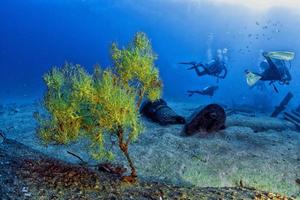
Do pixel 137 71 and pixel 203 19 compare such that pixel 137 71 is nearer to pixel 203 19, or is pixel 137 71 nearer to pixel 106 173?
pixel 106 173

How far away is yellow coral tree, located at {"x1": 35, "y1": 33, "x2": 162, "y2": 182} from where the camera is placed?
16.3 ft

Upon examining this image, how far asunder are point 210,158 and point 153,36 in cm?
8364

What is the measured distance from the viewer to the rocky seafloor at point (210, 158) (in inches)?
264

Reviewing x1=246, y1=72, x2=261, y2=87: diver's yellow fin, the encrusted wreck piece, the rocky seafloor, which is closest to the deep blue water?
x1=246, y1=72, x2=261, y2=87: diver's yellow fin

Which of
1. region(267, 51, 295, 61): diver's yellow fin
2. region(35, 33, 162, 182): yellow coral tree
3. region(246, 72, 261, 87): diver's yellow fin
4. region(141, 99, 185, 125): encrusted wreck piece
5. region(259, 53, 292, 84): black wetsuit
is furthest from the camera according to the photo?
region(259, 53, 292, 84): black wetsuit

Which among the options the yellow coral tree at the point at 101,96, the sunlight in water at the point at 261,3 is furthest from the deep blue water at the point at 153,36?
the yellow coral tree at the point at 101,96

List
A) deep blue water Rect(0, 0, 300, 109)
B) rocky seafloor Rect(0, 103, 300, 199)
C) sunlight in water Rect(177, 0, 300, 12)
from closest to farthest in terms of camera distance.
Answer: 1. rocky seafloor Rect(0, 103, 300, 199)
2. sunlight in water Rect(177, 0, 300, 12)
3. deep blue water Rect(0, 0, 300, 109)

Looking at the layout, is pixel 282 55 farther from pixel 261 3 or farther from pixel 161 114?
pixel 261 3

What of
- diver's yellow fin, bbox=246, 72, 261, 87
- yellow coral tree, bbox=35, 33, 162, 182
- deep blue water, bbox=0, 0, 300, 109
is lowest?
yellow coral tree, bbox=35, 33, 162, 182

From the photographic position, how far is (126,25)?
82125 mm

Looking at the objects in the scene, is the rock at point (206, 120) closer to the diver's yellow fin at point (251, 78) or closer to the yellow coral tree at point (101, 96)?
the diver's yellow fin at point (251, 78)

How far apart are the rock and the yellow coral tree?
3.89m

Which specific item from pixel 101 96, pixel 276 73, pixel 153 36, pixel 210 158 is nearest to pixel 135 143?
pixel 210 158

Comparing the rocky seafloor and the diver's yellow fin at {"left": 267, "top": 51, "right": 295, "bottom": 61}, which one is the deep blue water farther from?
the rocky seafloor
